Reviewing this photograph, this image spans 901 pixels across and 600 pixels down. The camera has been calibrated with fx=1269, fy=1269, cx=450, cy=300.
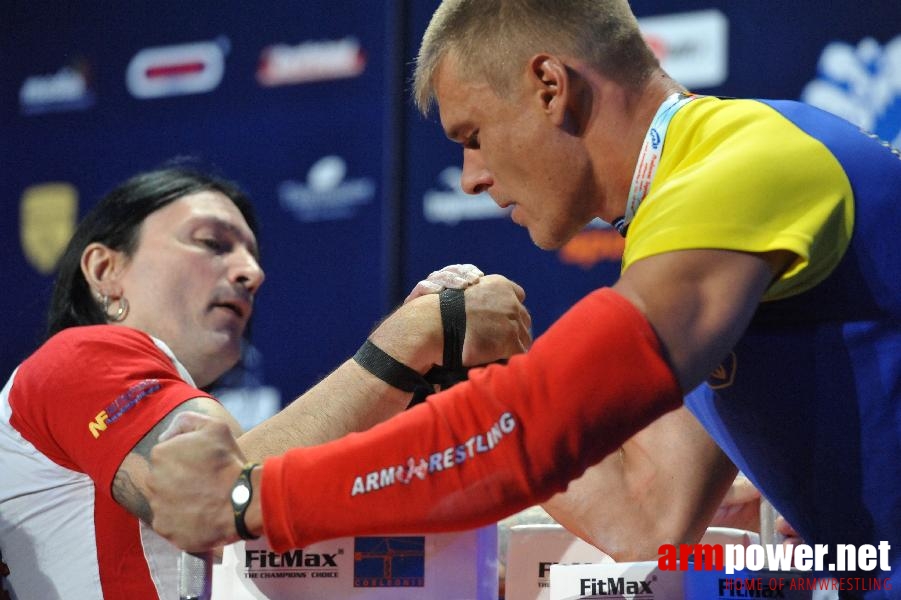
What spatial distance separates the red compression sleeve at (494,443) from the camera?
1.09m

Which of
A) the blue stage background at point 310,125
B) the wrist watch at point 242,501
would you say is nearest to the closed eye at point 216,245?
the blue stage background at point 310,125

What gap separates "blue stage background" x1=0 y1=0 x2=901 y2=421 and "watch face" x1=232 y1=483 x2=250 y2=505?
160 centimetres

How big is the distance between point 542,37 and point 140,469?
706 millimetres

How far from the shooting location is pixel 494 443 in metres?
1.10

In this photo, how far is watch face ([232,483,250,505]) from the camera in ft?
3.79

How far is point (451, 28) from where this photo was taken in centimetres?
150

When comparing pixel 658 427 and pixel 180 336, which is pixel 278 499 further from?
pixel 180 336

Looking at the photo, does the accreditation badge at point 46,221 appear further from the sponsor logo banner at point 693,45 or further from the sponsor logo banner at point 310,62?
the sponsor logo banner at point 693,45

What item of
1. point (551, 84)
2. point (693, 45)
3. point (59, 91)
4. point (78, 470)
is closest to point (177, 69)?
point (59, 91)

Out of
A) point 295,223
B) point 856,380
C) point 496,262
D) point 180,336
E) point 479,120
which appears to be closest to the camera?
point 856,380

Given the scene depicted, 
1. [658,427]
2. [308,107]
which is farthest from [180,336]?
[308,107]

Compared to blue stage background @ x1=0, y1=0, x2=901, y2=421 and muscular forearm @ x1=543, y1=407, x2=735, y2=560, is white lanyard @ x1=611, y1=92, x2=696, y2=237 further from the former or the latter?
blue stage background @ x1=0, y1=0, x2=901, y2=421

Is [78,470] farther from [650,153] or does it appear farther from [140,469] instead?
[650,153]

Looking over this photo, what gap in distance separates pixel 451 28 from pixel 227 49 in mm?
2513
